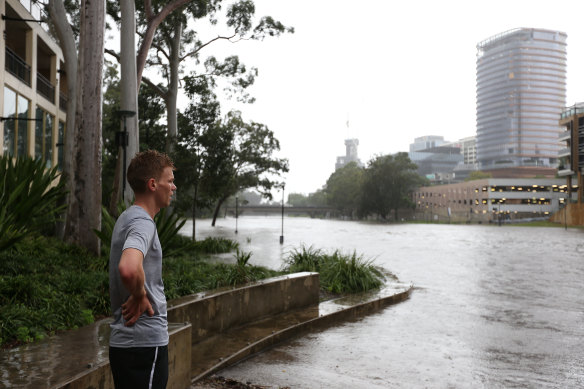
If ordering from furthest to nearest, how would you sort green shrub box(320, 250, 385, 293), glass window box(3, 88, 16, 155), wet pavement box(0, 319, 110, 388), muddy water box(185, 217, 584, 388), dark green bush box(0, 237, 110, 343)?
glass window box(3, 88, 16, 155), green shrub box(320, 250, 385, 293), muddy water box(185, 217, 584, 388), dark green bush box(0, 237, 110, 343), wet pavement box(0, 319, 110, 388)

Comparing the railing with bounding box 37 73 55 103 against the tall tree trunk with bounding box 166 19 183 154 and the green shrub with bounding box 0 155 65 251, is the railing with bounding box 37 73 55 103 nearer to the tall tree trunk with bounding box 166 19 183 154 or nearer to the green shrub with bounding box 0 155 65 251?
the tall tree trunk with bounding box 166 19 183 154

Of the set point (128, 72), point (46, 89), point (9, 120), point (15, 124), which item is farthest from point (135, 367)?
point (46, 89)

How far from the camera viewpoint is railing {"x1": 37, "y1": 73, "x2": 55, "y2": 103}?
1073 inches

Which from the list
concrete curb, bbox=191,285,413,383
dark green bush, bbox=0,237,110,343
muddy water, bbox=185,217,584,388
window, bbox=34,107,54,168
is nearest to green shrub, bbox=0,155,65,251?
dark green bush, bbox=0,237,110,343

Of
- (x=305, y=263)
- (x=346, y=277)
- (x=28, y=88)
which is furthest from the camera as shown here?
(x=28, y=88)

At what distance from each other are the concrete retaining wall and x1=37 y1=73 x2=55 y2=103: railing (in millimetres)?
23718

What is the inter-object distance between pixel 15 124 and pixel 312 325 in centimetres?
1868

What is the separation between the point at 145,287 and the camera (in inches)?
89.5

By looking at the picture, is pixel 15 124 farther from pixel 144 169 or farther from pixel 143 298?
pixel 143 298

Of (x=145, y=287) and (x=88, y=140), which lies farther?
(x=88, y=140)

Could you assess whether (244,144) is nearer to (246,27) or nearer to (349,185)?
(246,27)

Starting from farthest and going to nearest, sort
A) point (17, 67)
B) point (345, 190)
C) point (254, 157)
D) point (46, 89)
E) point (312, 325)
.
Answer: point (345, 190) → point (254, 157) → point (46, 89) → point (17, 67) → point (312, 325)

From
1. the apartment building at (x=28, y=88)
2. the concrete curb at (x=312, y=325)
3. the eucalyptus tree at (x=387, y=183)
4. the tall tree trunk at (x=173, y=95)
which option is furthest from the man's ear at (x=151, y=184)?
the eucalyptus tree at (x=387, y=183)

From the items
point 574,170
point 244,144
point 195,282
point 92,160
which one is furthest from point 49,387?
point 574,170
